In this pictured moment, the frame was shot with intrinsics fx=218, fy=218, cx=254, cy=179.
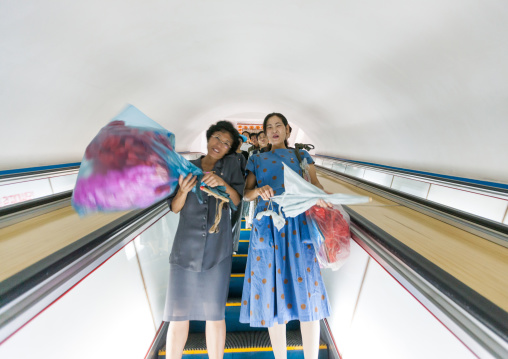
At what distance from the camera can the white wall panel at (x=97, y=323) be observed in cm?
93

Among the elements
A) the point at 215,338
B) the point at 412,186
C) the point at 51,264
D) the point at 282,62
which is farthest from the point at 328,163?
the point at 51,264

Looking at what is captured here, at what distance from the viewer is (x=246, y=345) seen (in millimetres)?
1978

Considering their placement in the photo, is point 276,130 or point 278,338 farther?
point 276,130

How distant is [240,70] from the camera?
465cm

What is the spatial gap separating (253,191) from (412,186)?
299cm

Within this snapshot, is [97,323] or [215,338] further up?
[97,323]

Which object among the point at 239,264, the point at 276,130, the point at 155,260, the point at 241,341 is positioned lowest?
the point at 241,341

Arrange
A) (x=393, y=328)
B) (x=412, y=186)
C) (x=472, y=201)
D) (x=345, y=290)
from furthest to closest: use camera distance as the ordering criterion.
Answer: (x=412, y=186)
(x=472, y=201)
(x=345, y=290)
(x=393, y=328)

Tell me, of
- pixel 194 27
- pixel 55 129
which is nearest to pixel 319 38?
pixel 194 27

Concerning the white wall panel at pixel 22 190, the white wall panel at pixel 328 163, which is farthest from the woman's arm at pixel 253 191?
the white wall panel at pixel 328 163

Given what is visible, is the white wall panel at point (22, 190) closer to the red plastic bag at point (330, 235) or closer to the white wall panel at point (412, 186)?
the red plastic bag at point (330, 235)

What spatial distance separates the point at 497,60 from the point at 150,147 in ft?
8.86

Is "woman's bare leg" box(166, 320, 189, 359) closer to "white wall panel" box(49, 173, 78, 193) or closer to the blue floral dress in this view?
the blue floral dress

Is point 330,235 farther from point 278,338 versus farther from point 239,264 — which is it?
point 239,264
